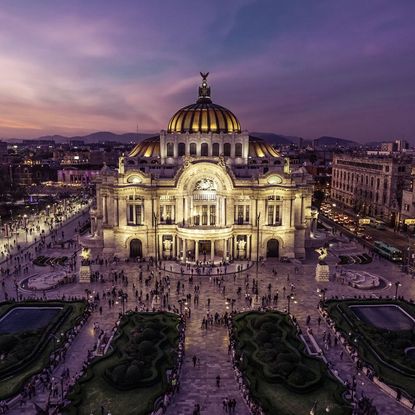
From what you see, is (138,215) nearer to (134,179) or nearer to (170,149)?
(134,179)

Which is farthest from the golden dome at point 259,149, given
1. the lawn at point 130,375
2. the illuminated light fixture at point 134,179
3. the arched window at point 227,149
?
the lawn at point 130,375

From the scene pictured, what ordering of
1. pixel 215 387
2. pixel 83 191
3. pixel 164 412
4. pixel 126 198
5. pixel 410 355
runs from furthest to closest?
pixel 83 191
pixel 126 198
pixel 410 355
pixel 215 387
pixel 164 412

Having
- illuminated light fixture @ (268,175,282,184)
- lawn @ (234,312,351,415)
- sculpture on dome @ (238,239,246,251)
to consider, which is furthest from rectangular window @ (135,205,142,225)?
lawn @ (234,312,351,415)

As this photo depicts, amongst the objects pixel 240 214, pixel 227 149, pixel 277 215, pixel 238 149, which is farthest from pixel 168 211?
pixel 238 149

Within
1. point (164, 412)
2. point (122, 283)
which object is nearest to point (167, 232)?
point (122, 283)

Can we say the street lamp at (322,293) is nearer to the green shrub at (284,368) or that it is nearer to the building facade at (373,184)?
the green shrub at (284,368)

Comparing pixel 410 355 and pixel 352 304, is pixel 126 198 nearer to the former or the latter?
pixel 352 304
